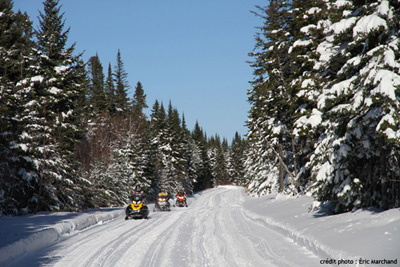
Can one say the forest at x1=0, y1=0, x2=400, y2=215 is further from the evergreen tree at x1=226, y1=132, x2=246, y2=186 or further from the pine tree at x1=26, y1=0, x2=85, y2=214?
the evergreen tree at x1=226, y1=132, x2=246, y2=186

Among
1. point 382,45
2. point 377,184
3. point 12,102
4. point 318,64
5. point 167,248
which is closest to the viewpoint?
point 382,45

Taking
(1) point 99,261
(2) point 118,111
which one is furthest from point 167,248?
(2) point 118,111

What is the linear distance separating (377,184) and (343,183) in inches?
36.8

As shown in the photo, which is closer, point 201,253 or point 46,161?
point 201,253

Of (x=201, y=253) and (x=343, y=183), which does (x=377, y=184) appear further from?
(x=201, y=253)

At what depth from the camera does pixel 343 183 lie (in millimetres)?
10258

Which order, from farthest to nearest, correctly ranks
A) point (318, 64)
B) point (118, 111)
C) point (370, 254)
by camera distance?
point (118, 111) → point (318, 64) → point (370, 254)

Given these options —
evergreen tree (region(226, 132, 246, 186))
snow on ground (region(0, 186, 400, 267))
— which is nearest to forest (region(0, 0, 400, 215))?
snow on ground (region(0, 186, 400, 267))

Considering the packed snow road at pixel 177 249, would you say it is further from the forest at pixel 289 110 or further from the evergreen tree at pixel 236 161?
the evergreen tree at pixel 236 161

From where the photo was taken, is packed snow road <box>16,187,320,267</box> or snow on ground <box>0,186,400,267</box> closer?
snow on ground <box>0,186,400,267</box>

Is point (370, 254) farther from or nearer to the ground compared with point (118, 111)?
nearer to the ground

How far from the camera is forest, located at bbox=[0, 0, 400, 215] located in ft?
28.6

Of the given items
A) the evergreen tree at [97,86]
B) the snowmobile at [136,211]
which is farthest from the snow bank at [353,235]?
the evergreen tree at [97,86]

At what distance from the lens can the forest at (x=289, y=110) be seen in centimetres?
873
